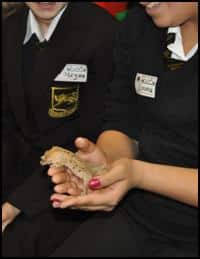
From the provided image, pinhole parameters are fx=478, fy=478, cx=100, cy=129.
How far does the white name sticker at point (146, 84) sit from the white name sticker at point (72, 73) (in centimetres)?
25

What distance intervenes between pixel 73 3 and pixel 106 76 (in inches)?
9.6

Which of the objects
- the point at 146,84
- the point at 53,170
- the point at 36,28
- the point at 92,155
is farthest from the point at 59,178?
the point at 36,28

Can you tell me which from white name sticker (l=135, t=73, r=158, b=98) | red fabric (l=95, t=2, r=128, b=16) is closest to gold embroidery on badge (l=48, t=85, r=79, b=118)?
white name sticker (l=135, t=73, r=158, b=98)

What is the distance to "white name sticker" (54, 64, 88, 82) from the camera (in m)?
1.43

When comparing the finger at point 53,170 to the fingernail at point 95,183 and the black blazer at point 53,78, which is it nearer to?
the fingernail at point 95,183

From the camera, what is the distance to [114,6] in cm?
188

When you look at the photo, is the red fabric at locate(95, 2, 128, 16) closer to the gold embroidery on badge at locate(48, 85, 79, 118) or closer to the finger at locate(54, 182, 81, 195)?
the gold embroidery on badge at locate(48, 85, 79, 118)

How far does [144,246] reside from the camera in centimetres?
121

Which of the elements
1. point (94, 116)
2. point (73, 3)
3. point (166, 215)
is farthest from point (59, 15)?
point (166, 215)

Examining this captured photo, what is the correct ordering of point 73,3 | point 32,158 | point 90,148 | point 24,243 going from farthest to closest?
point 32,158 < point 73,3 < point 24,243 < point 90,148

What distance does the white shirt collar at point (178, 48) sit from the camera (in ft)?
3.66

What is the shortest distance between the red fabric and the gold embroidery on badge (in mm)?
539

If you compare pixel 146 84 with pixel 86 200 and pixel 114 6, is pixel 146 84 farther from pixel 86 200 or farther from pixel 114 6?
pixel 114 6

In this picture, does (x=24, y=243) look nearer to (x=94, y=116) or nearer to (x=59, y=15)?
(x=94, y=116)
